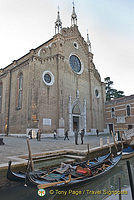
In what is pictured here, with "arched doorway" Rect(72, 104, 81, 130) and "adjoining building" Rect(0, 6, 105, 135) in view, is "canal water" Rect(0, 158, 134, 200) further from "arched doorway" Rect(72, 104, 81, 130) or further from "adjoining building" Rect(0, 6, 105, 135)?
"arched doorway" Rect(72, 104, 81, 130)

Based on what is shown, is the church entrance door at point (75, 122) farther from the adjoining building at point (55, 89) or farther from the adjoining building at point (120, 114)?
the adjoining building at point (120, 114)

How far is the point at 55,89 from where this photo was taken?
21219 mm

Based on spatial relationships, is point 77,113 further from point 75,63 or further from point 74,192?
point 74,192

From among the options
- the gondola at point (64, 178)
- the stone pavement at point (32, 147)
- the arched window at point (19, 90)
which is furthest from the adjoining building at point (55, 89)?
the gondola at point (64, 178)

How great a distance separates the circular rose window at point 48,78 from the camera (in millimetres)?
20475

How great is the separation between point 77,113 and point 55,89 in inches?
227

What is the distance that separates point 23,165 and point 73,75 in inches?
803

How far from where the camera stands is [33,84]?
18844 millimetres

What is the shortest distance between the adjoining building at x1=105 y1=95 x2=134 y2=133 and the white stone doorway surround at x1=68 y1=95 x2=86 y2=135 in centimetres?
738

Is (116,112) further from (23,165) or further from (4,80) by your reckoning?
(23,165)

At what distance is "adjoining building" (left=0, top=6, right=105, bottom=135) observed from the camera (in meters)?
19.3

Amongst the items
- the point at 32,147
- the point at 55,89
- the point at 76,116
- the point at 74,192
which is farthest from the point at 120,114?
the point at 74,192

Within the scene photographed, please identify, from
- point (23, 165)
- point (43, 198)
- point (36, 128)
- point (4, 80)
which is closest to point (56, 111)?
point (36, 128)

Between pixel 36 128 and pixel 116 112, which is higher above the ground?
pixel 116 112
